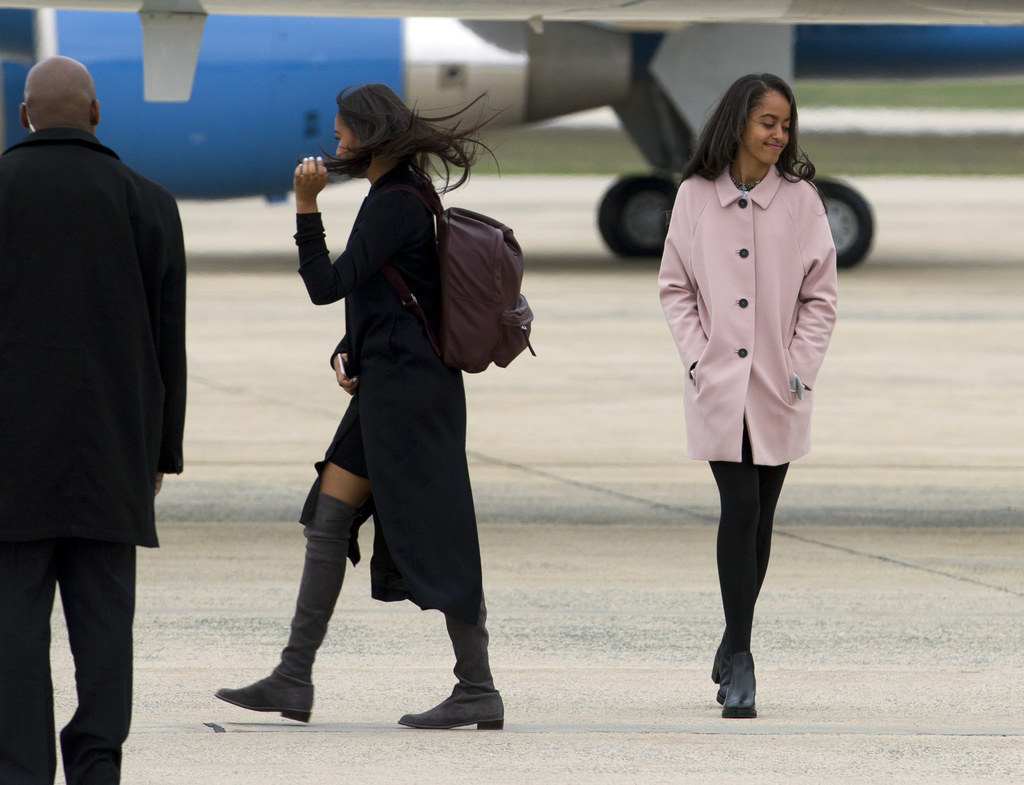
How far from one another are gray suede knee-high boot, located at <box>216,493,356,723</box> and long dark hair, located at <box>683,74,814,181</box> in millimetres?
1494

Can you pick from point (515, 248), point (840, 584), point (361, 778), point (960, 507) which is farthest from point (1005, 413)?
point (361, 778)

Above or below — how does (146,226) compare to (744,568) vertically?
above

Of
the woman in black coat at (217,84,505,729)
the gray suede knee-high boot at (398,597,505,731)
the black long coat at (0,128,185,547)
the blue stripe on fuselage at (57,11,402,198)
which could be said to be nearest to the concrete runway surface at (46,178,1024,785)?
the gray suede knee-high boot at (398,597,505,731)

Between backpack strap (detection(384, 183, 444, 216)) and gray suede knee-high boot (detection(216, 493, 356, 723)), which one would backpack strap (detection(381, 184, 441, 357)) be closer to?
backpack strap (detection(384, 183, 444, 216))

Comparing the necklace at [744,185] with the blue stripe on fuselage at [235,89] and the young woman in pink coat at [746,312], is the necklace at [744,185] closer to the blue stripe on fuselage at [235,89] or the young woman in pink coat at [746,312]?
the young woman in pink coat at [746,312]

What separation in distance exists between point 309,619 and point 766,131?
1.94 m

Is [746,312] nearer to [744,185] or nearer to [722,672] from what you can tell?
[744,185]

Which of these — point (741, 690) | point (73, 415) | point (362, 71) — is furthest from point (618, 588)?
point (362, 71)

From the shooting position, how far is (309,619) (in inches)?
188

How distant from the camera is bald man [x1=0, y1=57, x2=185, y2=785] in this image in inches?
152

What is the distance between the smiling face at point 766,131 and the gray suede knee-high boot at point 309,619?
1.58m

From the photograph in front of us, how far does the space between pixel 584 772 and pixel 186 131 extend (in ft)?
49.1

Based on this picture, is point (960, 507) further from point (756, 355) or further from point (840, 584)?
point (756, 355)

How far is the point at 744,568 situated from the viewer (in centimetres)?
512
